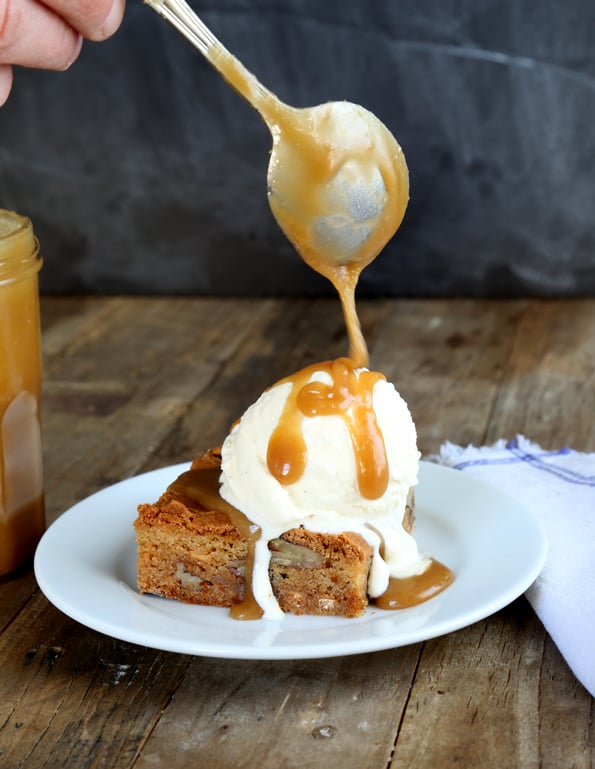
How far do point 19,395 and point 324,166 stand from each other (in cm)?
47

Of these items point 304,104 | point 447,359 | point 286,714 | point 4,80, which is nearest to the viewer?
point 286,714

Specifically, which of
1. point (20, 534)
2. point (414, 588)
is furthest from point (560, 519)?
point (20, 534)

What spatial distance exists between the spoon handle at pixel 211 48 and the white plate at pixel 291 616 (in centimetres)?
53

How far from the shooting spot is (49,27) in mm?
1347

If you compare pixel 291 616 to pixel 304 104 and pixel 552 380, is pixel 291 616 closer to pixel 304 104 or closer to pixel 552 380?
pixel 552 380

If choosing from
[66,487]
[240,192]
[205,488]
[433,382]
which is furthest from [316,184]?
[240,192]

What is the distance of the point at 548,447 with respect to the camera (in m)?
1.88

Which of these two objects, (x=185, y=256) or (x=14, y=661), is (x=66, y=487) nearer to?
(x=14, y=661)

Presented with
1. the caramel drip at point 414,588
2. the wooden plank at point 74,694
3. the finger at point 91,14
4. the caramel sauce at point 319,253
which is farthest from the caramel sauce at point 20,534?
the finger at point 91,14

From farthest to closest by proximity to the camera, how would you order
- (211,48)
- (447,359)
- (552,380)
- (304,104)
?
(304,104) < (447,359) < (552,380) < (211,48)

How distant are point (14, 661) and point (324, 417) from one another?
432 millimetres

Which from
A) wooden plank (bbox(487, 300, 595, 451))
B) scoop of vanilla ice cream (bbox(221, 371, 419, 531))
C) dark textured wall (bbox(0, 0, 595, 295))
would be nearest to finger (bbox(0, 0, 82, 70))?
scoop of vanilla ice cream (bbox(221, 371, 419, 531))

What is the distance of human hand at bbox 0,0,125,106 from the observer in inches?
51.6

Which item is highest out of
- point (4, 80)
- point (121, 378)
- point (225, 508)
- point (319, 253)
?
point (4, 80)
